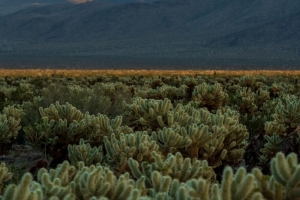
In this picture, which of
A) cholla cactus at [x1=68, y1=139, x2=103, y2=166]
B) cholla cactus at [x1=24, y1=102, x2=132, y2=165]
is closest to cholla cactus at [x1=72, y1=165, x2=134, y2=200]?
cholla cactus at [x1=68, y1=139, x2=103, y2=166]

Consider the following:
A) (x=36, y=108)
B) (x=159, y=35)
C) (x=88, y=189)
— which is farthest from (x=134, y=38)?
(x=88, y=189)

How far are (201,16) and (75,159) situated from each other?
156035 millimetres

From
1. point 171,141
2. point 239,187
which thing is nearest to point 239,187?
point 239,187

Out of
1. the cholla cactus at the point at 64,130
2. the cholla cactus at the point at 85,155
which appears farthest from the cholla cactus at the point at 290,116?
the cholla cactus at the point at 85,155

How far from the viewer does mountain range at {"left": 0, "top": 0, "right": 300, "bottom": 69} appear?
4525 inches

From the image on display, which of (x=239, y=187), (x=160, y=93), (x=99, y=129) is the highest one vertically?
(x=239, y=187)

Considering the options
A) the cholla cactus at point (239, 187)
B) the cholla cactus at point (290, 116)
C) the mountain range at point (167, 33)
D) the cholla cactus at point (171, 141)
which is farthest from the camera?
the mountain range at point (167, 33)

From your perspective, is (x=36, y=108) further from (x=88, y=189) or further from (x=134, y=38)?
(x=134, y=38)

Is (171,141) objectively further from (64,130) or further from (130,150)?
(64,130)

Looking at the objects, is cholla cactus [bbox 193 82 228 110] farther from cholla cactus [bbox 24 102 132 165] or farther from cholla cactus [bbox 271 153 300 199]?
cholla cactus [bbox 271 153 300 199]

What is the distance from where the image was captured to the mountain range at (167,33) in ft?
377

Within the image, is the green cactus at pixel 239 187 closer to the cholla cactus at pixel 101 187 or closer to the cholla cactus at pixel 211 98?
the cholla cactus at pixel 101 187

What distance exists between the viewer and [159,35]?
13938 cm

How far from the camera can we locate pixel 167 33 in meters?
142
